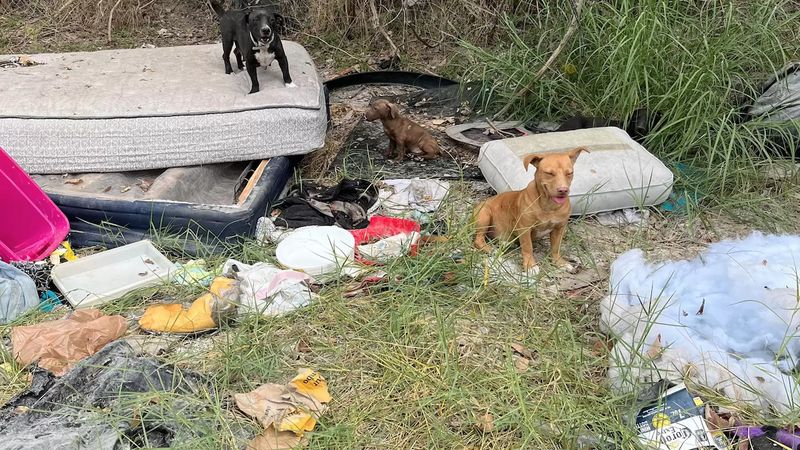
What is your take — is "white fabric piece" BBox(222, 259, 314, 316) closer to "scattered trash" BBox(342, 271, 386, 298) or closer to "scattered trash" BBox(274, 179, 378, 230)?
"scattered trash" BBox(342, 271, 386, 298)

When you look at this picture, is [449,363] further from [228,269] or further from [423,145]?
[423,145]

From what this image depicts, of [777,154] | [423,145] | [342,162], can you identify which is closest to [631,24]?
[777,154]

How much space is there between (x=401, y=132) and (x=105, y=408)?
2.45 m

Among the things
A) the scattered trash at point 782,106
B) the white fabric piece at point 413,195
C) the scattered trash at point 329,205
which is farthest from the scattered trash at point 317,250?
the scattered trash at point 782,106

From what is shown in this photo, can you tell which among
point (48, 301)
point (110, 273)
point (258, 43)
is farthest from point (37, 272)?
point (258, 43)

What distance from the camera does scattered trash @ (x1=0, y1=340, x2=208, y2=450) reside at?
2.18 m

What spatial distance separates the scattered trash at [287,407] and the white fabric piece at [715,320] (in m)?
1.04

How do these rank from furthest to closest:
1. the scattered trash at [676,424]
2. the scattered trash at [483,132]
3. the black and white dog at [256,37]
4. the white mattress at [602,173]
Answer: the scattered trash at [483,132] → the black and white dog at [256,37] → the white mattress at [602,173] → the scattered trash at [676,424]

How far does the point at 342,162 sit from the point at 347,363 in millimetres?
1937

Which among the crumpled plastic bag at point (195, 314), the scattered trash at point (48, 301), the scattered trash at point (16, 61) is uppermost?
the scattered trash at point (16, 61)

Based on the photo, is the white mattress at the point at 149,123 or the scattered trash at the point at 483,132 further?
the scattered trash at the point at 483,132

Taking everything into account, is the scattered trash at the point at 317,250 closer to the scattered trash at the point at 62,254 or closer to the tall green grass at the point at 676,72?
the scattered trash at the point at 62,254

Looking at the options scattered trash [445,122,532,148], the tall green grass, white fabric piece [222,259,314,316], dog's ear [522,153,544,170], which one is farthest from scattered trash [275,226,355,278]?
the tall green grass

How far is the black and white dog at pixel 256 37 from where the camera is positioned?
374 cm
